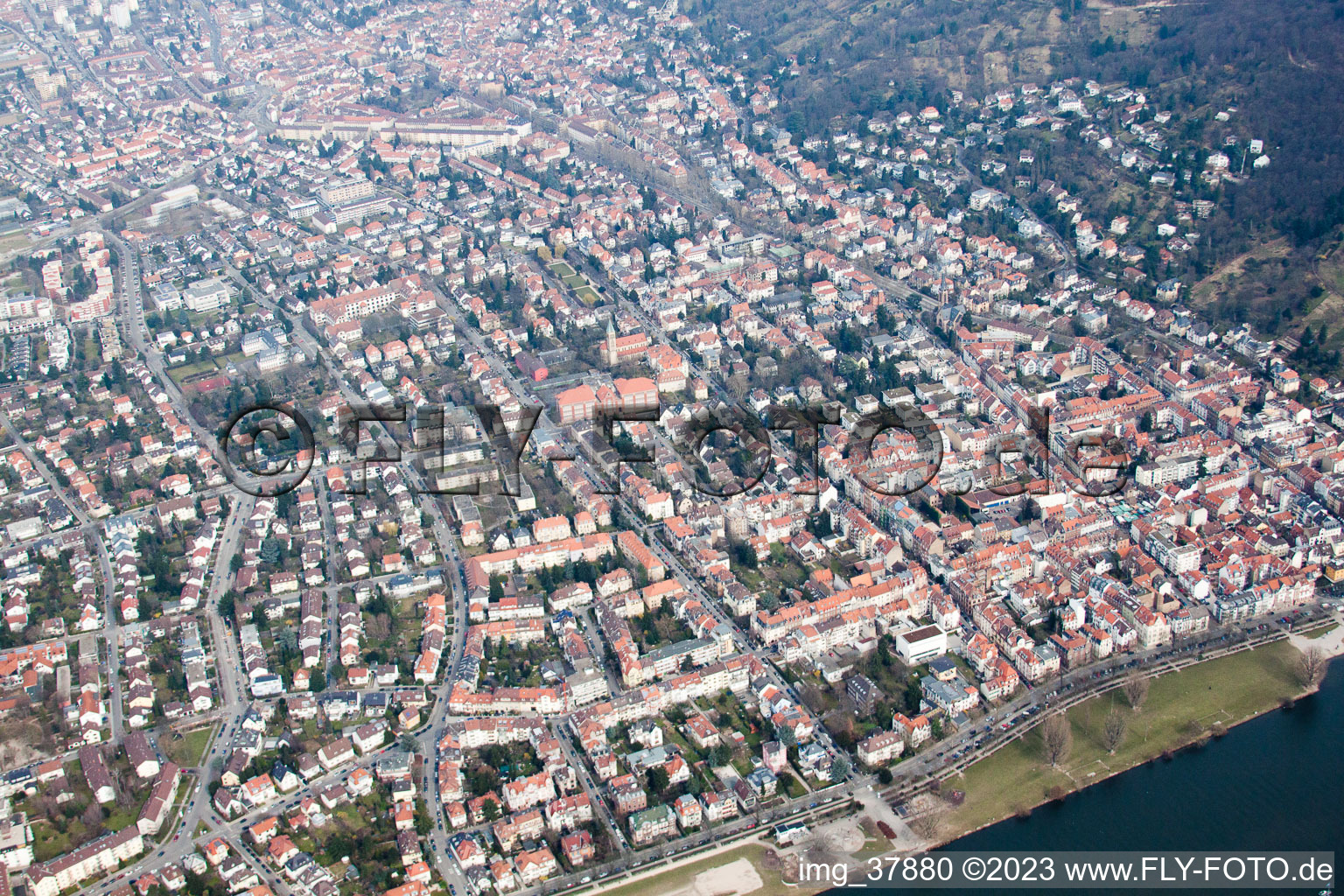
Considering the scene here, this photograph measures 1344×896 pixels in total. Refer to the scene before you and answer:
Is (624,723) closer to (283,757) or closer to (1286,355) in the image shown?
(283,757)

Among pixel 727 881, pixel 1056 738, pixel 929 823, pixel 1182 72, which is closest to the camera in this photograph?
pixel 727 881

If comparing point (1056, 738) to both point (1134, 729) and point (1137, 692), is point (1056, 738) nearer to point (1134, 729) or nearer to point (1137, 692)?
point (1134, 729)

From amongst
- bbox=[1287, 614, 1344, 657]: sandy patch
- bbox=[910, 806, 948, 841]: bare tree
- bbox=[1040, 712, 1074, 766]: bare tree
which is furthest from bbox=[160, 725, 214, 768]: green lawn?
bbox=[1287, 614, 1344, 657]: sandy patch

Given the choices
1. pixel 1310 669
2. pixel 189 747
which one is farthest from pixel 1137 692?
pixel 189 747

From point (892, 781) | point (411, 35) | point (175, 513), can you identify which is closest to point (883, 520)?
point (892, 781)

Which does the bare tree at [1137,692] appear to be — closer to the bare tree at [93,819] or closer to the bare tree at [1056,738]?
the bare tree at [1056,738]

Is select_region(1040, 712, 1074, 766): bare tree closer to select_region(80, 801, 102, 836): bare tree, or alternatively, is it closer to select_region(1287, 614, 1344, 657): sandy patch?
select_region(1287, 614, 1344, 657): sandy patch
